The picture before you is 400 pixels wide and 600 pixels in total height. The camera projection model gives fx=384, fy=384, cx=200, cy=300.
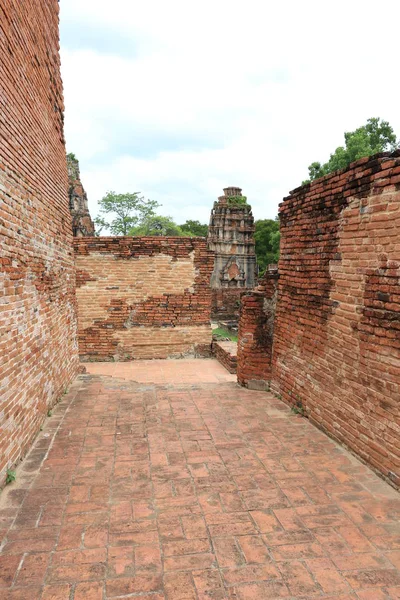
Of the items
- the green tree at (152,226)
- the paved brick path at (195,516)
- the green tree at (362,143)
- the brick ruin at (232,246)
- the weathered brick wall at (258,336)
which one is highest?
the green tree at (362,143)

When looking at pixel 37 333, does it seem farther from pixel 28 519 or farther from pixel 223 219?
pixel 223 219

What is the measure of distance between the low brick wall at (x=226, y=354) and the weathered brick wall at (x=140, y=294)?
75 centimetres

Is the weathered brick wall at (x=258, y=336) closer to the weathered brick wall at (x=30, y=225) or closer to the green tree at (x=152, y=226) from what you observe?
the weathered brick wall at (x=30, y=225)

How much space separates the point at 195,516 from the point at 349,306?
2.43 meters

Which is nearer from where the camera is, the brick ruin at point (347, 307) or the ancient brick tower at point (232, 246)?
the brick ruin at point (347, 307)

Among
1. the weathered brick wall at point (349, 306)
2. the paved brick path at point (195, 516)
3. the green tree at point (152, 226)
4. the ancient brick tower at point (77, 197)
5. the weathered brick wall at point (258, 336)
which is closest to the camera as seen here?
the paved brick path at point (195, 516)

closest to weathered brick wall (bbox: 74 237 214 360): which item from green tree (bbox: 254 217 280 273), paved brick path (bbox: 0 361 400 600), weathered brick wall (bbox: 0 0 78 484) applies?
weathered brick wall (bbox: 0 0 78 484)

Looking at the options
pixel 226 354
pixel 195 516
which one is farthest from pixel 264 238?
pixel 195 516

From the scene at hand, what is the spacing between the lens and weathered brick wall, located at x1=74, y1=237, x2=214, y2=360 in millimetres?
9680

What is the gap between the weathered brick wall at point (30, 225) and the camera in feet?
11.2

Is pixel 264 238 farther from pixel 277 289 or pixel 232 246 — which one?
pixel 277 289

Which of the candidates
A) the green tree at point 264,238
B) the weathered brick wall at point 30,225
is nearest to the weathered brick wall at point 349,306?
the weathered brick wall at point 30,225

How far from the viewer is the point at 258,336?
6.19 m

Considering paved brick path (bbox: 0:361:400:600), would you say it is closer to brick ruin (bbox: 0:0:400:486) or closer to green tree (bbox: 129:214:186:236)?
brick ruin (bbox: 0:0:400:486)
